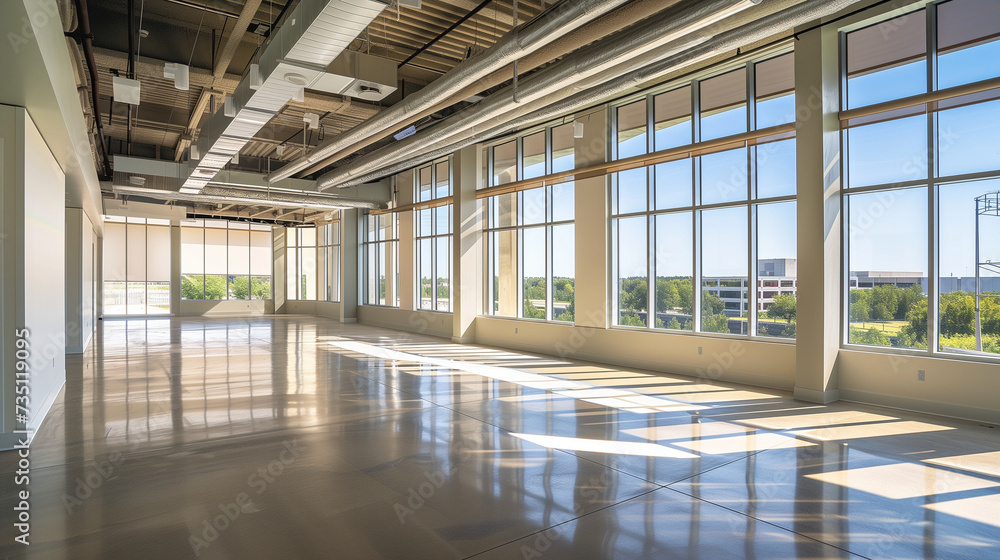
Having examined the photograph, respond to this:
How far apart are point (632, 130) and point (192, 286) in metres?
22.7

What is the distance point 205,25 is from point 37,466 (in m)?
6.94

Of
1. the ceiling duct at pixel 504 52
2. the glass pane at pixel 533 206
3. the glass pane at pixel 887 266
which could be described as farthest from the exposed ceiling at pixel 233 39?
the glass pane at pixel 887 266

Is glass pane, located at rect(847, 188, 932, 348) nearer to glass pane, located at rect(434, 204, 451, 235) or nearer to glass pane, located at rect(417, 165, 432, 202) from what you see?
Answer: glass pane, located at rect(434, 204, 451, 235)

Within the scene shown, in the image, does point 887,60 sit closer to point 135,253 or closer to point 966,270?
point 966,270

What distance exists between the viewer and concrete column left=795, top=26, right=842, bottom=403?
7.42 meters

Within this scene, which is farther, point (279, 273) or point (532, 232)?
point (279, 273)

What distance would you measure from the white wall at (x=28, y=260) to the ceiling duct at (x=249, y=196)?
27.8 ft

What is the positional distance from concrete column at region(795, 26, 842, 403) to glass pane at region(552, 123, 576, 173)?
5.07 m

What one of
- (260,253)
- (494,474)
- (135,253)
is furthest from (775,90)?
(135,253)

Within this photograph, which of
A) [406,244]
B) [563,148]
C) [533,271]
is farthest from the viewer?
[406,244]

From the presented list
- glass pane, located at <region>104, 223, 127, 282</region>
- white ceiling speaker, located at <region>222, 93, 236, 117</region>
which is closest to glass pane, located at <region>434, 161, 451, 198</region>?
white ceiling speaker, located at <region>222, 93, 236, 117</region>

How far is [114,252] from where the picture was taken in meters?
23.4

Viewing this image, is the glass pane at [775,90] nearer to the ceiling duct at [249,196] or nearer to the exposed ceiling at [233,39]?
the exposed ceiling at [233,39]

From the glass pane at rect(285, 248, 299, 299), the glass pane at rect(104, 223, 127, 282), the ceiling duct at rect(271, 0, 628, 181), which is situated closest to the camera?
the ceiling duct at rect(271, 0, 628, 181)
